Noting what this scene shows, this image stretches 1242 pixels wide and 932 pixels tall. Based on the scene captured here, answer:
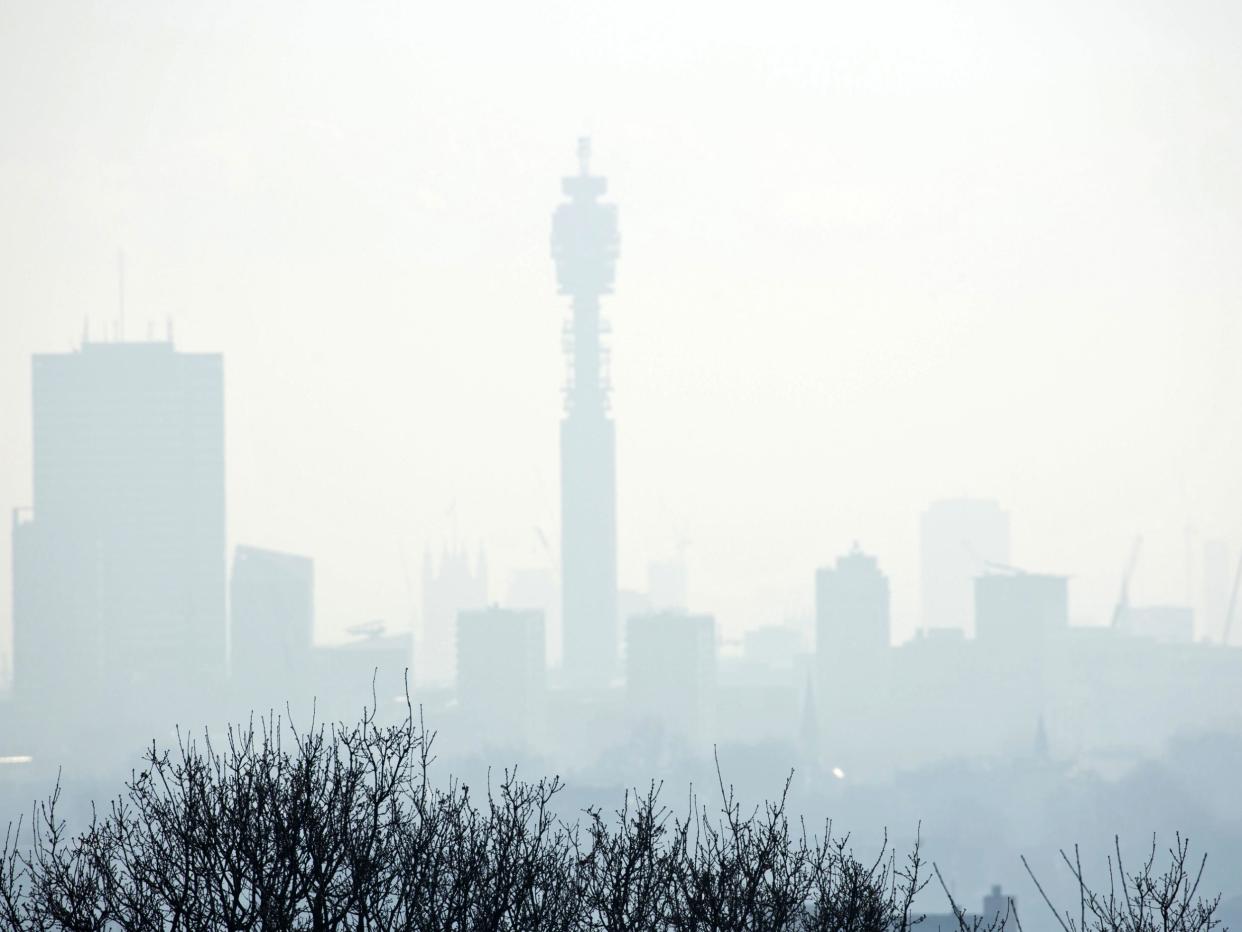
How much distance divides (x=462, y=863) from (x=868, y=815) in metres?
174

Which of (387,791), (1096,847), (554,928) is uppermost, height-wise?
(387,791)

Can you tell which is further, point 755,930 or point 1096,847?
point 1096,847

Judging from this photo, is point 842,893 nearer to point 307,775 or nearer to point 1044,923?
point 307,775

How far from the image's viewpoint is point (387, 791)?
71.6ft

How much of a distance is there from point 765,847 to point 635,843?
1.30 metres

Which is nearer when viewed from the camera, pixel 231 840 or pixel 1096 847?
pixel 231 840

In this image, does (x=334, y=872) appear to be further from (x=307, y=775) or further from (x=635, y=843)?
(x=635, y=843)

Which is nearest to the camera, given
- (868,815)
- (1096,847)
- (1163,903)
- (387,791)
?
(1163,903)

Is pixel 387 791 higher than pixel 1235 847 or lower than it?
higher

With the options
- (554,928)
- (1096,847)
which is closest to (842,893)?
(554,928)

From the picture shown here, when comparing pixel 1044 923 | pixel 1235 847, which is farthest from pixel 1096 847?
pixel 1044 923

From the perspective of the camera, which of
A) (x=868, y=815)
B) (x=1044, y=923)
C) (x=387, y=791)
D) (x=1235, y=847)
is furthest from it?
(x=868, y=815)

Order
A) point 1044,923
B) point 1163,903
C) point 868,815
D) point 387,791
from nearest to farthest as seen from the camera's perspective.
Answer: point 1163,903 < point 387,791 < point 1044,923 < point 868,815

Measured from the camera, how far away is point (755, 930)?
22.0 meters
